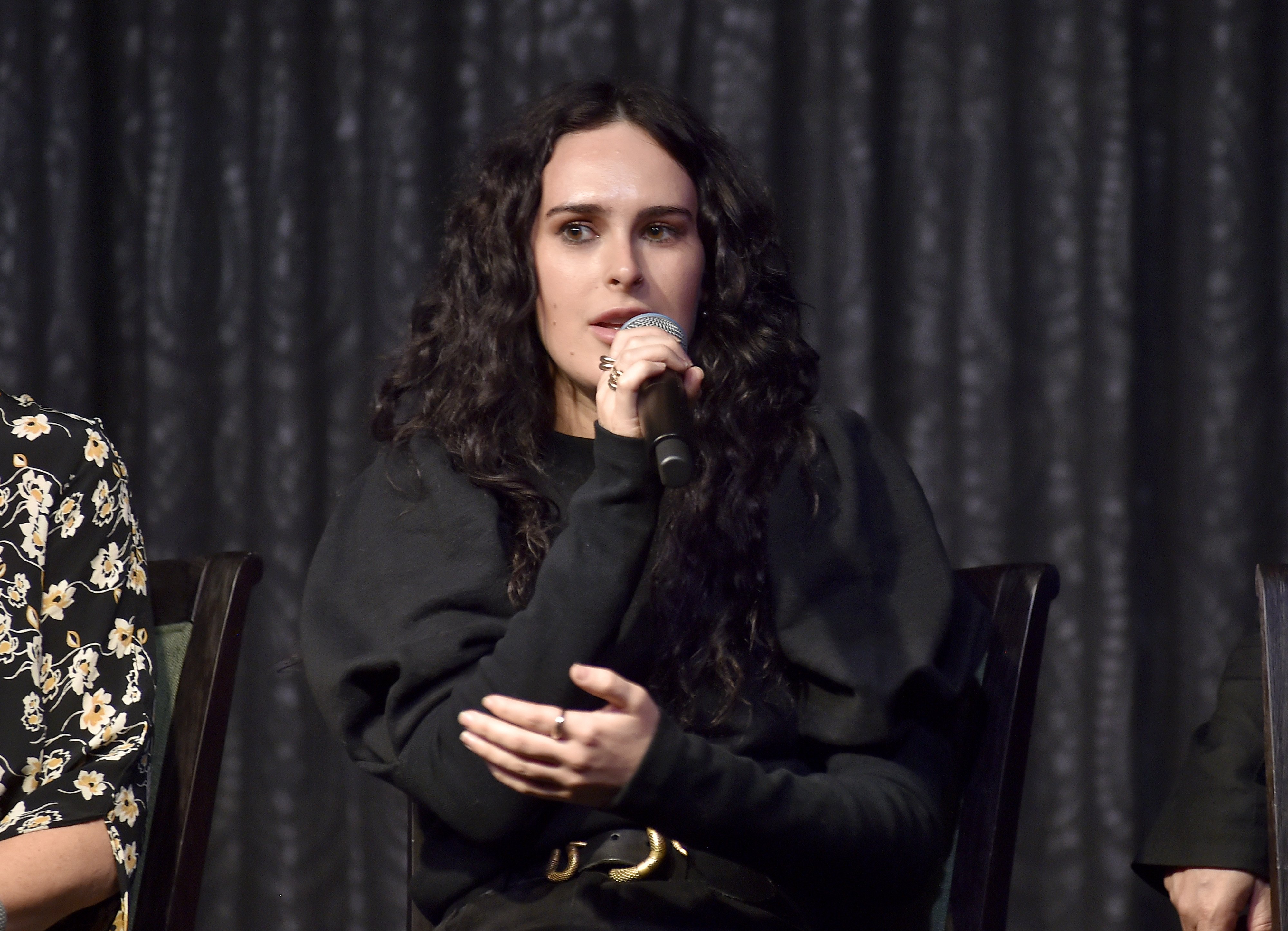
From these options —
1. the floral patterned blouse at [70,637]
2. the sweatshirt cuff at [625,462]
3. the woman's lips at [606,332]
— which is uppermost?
the woman's lips at [606,332]

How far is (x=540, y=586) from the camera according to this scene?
1.05 metres

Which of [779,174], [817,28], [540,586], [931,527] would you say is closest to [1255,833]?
[931,527]

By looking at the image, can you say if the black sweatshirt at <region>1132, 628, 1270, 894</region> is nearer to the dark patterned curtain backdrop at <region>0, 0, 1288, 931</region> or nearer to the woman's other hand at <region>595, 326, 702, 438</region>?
the woman's other hand at <region>595, 326, 702, 438</region>

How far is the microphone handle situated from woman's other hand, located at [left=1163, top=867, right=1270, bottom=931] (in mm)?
580

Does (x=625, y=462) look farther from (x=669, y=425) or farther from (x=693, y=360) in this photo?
(x=693, y=360)

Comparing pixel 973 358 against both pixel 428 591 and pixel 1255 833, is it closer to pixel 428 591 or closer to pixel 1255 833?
pixel 1255 833

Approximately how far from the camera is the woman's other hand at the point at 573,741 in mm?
905

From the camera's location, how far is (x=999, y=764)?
45.8 inches

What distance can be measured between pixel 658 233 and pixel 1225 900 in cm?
75

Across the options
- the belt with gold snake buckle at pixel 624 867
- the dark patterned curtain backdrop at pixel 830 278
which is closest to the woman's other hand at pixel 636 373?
the belt with gold snake buckle at pixel 624 867

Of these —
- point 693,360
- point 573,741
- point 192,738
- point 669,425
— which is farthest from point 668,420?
point 192,738

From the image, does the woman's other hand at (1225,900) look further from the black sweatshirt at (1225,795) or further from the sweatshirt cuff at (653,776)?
the sweatshirt cuff at (653,776)

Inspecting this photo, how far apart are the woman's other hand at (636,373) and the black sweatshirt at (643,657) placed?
0.5 inches

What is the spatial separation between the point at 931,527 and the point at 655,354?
0.37 meters
